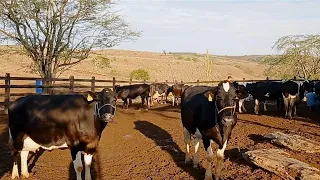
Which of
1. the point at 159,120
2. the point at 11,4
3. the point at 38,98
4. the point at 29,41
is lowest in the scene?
the point at 159,120

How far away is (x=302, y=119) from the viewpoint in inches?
642

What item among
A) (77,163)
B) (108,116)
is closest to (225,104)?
(108,116)

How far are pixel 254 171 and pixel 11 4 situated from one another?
613 inches

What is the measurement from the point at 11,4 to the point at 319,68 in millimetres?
23083

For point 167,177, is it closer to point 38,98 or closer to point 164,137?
point 38,98

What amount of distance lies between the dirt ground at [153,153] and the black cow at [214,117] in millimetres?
694

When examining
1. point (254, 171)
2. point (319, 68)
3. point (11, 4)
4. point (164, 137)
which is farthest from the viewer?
point (319, 68)

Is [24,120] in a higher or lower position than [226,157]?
higher

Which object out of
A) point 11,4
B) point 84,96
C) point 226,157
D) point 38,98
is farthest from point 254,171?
point 11,4

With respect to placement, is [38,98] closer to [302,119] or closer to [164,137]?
[164,137]

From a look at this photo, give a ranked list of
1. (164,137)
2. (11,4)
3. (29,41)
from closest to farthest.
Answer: (164,137), (11,4), (29,41)

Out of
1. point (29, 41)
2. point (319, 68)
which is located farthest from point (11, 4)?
point (319, 68)

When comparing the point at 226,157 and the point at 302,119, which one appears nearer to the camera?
the point at 226,157

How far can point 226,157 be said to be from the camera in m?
9.45
